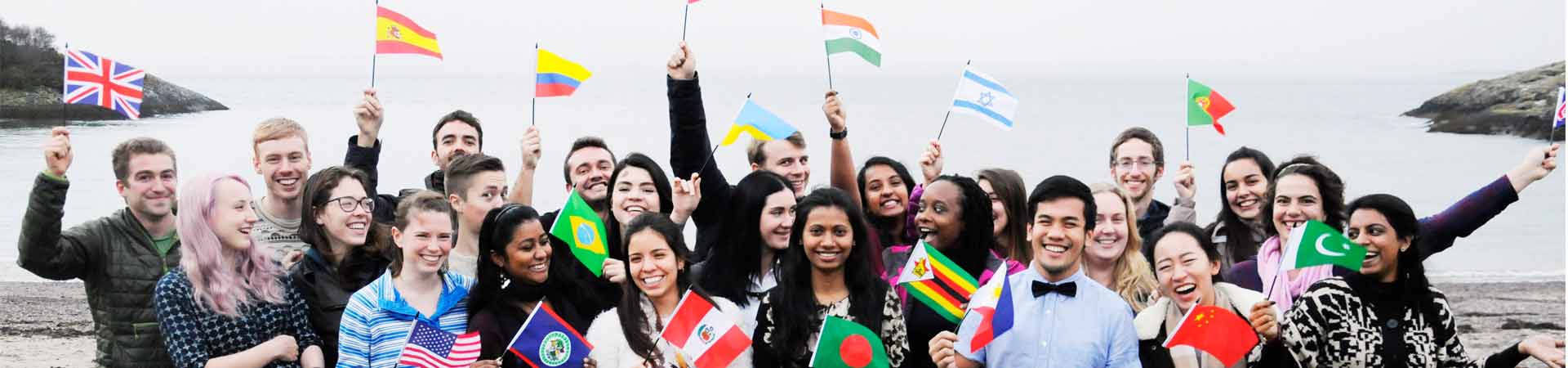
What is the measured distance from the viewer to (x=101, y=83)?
643cm

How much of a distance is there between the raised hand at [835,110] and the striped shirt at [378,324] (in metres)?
1.78

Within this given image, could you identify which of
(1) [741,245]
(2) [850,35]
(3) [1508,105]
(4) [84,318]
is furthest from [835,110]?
(3) [1508,105]

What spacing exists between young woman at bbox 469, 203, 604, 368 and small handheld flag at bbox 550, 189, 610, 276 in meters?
0.08

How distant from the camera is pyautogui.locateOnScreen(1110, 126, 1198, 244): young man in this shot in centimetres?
668

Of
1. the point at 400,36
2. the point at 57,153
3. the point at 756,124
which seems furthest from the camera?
the point at 400,36

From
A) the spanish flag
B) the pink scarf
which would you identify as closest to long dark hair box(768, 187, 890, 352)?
the pink scarf

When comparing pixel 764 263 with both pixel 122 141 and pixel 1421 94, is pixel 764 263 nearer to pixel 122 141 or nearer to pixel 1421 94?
pixel 122 141

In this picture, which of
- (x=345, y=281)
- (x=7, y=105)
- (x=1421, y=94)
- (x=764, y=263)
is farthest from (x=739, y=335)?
(x=1421, y=94)

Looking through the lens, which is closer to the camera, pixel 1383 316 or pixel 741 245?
pixel 1383 316

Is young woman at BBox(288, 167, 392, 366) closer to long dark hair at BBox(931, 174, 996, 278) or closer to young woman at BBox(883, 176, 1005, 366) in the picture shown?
young woman at BBox(883, 176, 1005, 366)

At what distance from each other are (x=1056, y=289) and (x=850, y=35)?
245 centimetres

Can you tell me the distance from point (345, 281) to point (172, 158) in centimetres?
76

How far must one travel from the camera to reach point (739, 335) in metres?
5.18

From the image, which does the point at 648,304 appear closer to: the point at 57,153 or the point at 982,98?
the point at 57,153
